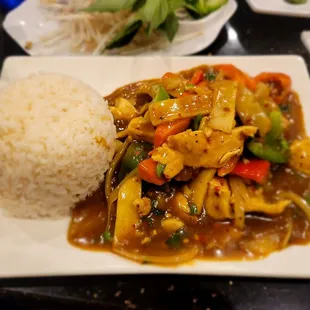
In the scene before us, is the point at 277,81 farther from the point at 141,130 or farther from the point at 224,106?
the point at 141,130

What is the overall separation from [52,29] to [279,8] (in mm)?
2222

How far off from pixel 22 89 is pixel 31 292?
3.83ft

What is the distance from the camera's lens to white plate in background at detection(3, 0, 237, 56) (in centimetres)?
315

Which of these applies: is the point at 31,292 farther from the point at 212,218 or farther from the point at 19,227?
the point at 212,218

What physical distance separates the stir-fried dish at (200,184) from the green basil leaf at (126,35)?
3.21ft

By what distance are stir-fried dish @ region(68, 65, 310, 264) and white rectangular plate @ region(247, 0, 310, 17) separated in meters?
1.78

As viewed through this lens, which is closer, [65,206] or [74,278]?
[74,278]

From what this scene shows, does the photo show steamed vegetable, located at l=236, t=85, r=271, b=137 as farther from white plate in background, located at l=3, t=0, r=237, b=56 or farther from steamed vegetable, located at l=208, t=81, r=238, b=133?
white plate in background, located at l=3, t=0, r=237, b=56

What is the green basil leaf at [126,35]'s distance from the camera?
3070 mm

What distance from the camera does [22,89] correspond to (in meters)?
2.25

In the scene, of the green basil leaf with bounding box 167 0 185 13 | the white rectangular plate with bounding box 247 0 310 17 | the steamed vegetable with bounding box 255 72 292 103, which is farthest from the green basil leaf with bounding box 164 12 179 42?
the white rectangular plate with bounding box 247 0 310 17

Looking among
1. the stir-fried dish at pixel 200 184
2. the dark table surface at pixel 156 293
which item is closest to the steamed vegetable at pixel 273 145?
the stir-fried dish at pixel 200 184

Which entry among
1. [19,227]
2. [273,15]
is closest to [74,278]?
[19,227]

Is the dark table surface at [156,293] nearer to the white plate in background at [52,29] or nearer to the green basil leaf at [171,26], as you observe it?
the white plate in background at [52,29]
